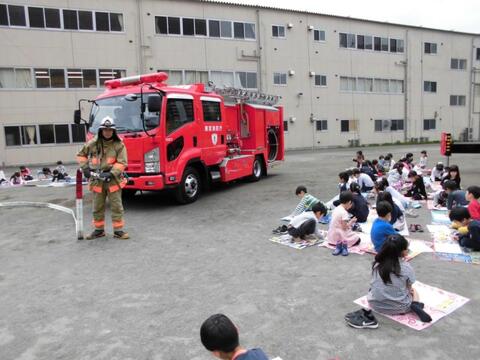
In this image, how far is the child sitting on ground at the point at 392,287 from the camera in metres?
3.72

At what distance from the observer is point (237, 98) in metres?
12.6

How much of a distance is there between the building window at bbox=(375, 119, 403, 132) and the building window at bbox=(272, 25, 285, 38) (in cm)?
1164

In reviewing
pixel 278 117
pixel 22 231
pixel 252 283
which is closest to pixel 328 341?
pixel 252 283

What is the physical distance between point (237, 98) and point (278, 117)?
3.25 metres

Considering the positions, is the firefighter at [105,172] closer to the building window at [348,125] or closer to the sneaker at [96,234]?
the sneaker at [96,234]

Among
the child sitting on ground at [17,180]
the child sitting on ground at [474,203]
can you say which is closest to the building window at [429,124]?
the child sitting on ground at [474,203]

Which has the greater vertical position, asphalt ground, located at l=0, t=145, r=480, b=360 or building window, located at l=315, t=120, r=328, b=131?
building window, located at l=315, t=120, r=328, b=131

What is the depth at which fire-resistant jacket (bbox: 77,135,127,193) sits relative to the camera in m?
6.89

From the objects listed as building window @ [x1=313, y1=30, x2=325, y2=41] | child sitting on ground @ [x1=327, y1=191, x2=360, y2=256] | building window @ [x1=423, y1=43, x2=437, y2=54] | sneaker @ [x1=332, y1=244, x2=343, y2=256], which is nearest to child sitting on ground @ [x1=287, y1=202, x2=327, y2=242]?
child sitting on ground @ [x1=327, y1=191, x2=360, y2=256]

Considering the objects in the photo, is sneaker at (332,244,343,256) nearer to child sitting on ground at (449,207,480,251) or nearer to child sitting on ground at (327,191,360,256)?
child sitting on ground at (327,191,360,256)

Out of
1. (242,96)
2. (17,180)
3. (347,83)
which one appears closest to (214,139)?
(242,96)

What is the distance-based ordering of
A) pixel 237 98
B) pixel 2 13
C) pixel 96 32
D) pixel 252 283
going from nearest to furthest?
pixel 252 283
pixel 237 98
pixel 2 13
pixel 96 32

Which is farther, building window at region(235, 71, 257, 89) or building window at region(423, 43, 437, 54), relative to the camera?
building window at region(423, 43, 437, 54)

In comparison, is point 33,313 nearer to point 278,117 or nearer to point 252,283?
point 252,283
